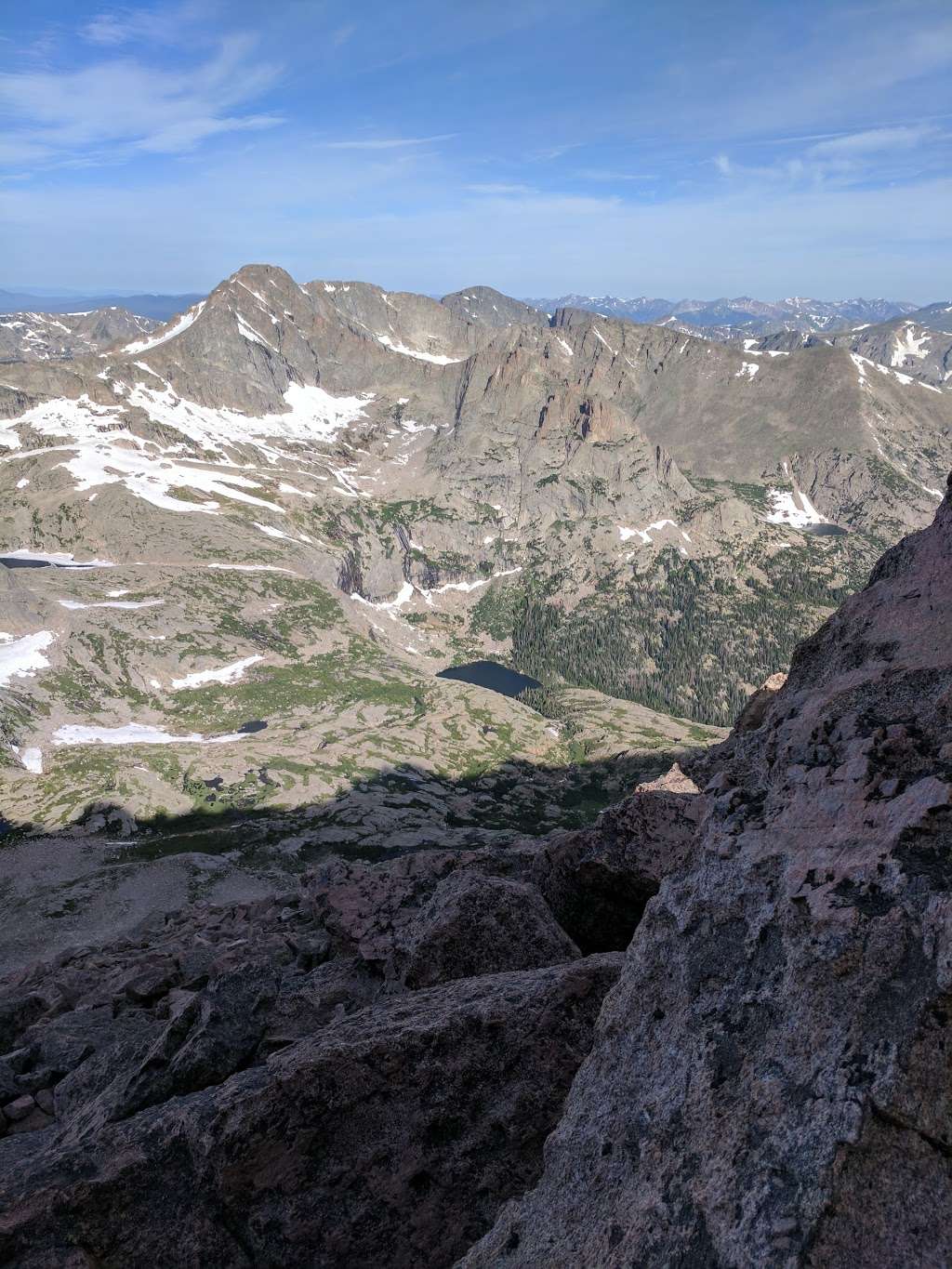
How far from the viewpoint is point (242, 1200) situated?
1384 cm

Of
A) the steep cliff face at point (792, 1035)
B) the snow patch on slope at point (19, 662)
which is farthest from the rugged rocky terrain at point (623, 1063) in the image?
the snow patch on slope at point (19, 662)

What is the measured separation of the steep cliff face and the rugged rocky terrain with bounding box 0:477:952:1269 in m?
0.04

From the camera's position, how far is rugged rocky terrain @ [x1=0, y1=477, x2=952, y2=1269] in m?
8.75

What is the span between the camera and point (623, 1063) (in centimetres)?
1222

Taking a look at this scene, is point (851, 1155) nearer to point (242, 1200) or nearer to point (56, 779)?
point (242, 1200)

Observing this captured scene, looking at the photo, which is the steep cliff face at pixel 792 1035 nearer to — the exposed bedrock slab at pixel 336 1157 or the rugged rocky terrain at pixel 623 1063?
the rugged rocky terrain at pixel 623 1063

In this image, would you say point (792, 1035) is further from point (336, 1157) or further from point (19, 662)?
point (19, 662)

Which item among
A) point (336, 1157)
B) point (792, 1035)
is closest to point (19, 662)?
point (336, 1157)

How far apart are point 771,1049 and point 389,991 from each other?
14.3 meters

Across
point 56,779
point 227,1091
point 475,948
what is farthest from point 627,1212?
point 56,779

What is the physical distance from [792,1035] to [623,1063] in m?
3.54

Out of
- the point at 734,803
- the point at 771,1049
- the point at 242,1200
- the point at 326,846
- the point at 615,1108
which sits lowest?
the point at 326,846

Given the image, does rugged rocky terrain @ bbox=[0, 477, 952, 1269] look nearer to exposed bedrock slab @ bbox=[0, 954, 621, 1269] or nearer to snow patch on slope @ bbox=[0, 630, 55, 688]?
exposed bedrock slab @ bbox=[0, 954, 621, 1269]

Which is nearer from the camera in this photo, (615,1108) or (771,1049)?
(771,1049)
